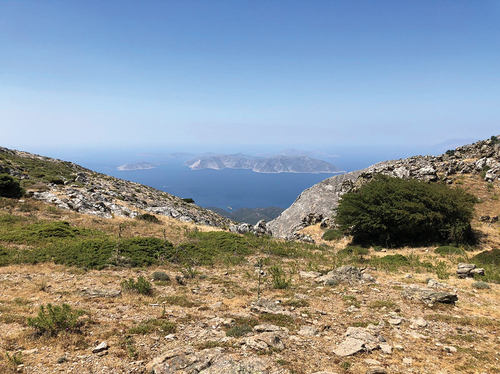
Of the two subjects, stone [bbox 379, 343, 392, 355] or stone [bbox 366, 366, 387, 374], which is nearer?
stone [bbox 366, 366, 387, 374]

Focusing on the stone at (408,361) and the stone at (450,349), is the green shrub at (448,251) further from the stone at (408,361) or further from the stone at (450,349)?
the stone at (408,361)

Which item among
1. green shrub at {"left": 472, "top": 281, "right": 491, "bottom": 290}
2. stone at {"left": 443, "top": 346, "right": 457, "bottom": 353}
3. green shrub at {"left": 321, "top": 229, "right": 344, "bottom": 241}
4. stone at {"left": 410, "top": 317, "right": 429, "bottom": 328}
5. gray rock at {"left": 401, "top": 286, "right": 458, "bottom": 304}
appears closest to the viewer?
stone at {"left": 443, "top": 346, "right": 457, "bottom": 353}

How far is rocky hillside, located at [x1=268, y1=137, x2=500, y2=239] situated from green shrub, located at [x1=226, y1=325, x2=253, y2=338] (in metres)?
26.7

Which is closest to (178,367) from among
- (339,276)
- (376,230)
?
(339,276)

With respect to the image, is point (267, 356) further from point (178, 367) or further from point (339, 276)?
point (339, 276)

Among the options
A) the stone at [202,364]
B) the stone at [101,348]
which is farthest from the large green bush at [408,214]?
the stone at [101,348]

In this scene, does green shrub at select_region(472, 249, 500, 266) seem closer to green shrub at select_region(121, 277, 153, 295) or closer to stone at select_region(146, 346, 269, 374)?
stone at select_region(146, 346, 269, 374)

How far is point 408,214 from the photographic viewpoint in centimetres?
2277

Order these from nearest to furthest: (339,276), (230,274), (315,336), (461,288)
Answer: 1. (315,336)
2. (461,288)
3. (339,276)
4. (230,274)

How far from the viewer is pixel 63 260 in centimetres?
1324

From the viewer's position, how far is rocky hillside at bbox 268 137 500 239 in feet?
112

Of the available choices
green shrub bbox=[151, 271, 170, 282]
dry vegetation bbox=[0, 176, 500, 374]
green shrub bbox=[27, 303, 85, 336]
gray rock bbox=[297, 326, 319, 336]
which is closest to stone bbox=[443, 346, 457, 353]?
dry vegetation bbox=[0, 176, 500, 374]

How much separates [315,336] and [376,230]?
21.0 meters

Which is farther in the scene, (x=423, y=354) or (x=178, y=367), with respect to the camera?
(x=423, y=354)
